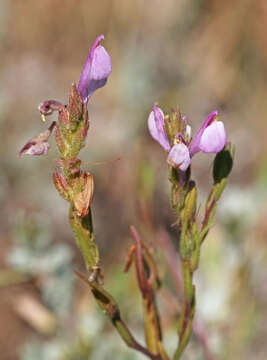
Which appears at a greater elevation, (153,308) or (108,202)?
(108,202)

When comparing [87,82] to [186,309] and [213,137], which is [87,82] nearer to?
[213,137]

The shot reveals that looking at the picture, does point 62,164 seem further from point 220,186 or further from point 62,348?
point 62,348

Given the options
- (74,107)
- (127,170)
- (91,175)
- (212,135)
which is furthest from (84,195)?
(127,170)

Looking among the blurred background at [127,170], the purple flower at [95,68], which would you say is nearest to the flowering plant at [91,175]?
the purple flower at [95,68]

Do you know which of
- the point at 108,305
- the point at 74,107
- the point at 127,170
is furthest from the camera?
the point at 127,170

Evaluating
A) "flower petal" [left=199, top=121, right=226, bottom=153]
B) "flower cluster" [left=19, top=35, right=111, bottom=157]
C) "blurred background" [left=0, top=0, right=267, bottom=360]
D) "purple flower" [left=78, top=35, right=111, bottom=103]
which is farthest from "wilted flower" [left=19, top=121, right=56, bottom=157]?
"blurred background" [left=0, top=0, right=267, bottom=360]

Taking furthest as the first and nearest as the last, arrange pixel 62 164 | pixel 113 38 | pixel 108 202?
pixel 113 38 < pixel 108 202 < pixel 62 164

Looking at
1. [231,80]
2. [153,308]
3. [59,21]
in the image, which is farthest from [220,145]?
[59,21]
